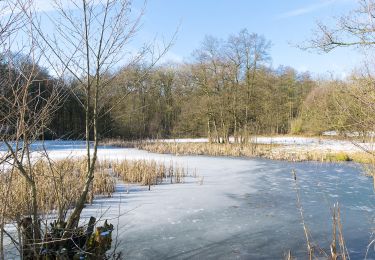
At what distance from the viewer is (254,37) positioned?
790 inches

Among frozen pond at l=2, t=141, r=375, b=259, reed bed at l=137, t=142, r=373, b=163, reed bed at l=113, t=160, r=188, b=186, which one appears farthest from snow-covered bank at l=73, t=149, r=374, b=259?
reed bed at l=137, t=142, r=373, b=163

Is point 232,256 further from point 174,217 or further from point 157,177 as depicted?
point 157,177

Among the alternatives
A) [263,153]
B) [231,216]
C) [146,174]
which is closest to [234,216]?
[231,216]

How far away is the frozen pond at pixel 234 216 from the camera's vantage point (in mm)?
4176

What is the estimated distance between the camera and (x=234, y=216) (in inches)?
223

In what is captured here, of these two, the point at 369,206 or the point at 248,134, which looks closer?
the point at 369,206

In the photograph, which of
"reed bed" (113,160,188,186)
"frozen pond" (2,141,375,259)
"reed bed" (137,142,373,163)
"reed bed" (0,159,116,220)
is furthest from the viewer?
"reed bed" (137,142,373,163)

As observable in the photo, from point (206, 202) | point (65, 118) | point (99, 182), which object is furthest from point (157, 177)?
point (65, 118)

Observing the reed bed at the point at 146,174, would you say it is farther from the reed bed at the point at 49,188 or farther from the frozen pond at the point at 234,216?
the reed bed at the point at 49,188

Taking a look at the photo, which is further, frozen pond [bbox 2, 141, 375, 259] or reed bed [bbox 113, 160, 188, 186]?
reed bed [bbox 113, 160, 188, 186]

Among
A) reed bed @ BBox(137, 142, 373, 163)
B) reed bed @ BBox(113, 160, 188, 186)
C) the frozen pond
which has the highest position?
reed bed @ BBox(137, 142, 373, 163)

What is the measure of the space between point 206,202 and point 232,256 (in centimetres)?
268

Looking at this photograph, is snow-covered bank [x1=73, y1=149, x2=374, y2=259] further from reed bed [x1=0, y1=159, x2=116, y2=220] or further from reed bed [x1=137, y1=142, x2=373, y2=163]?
reed bed [x1=137, y1=142, x2=373, y2=163]

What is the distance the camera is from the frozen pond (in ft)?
13.7
